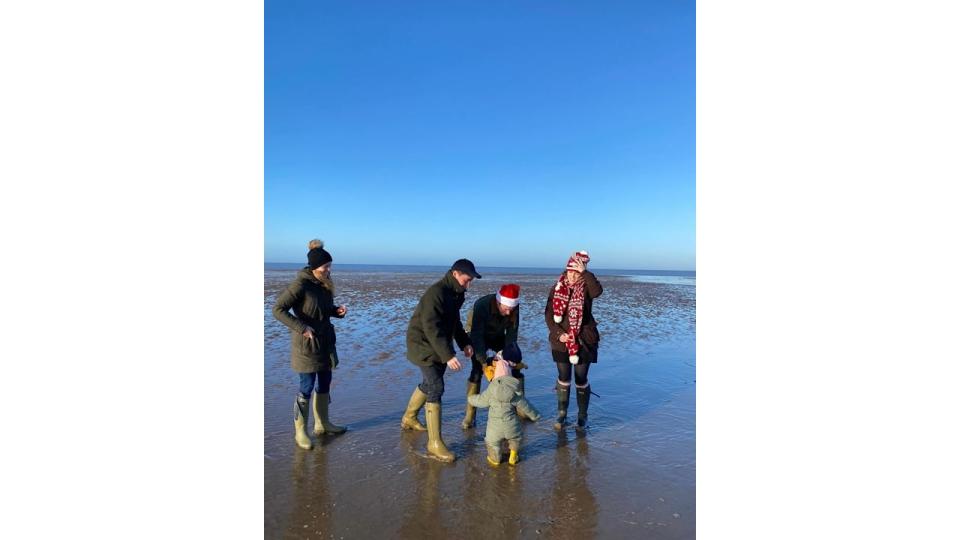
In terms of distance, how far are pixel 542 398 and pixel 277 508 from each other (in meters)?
3.93

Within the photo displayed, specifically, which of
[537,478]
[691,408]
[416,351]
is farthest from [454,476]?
[691,408]

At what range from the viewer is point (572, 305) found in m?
5.08

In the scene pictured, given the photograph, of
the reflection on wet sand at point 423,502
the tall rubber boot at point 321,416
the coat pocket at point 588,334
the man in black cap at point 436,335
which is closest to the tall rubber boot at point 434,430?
the man in black cap at point 436,335

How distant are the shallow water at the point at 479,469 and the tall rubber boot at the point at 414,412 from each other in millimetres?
132

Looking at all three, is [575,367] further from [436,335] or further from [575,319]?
[436,335]

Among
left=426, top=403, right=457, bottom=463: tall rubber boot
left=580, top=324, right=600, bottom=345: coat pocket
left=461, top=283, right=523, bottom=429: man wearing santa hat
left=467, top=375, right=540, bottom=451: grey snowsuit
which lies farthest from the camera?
left=461, top=283, right=523, bottom=429: man wearing santa hat

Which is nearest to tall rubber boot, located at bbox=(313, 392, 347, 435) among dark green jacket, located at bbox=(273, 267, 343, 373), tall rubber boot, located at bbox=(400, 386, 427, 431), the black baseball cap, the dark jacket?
dark green jacket, located at bbox=(273, 267, 343, 373)

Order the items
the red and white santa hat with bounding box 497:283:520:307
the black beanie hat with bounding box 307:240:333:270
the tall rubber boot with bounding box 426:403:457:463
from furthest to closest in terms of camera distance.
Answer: the red and white santa hat with bounding box 497:283:520:307
the black beanie hat with bounding box 307:240:333:270
the tall rubber boot with bounding box 426:403:457:463

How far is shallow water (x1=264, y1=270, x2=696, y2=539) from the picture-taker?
11.1 feet

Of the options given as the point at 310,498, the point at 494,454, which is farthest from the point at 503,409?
the point at 310,498

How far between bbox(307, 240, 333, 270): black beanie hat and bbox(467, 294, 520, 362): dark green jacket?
70.3 inches

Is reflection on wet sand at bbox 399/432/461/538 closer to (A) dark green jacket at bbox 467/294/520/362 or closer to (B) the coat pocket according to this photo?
(A) dark green jacket at bbox 467/294/520/362

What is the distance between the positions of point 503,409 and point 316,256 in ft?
8.43
